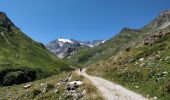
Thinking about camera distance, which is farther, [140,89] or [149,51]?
[149,51]

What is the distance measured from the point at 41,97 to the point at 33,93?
13.0 ft

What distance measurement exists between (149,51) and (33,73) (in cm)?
11214

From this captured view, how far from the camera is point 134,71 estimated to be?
2160 inches

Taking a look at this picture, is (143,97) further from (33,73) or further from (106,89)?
(33,73)

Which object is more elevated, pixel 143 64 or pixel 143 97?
pixel 143 64

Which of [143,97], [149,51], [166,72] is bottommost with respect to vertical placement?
[143,97]

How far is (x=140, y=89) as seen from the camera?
4434cm

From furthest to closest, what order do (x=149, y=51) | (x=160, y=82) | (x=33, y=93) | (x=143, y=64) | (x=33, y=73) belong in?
(x=33, y=73) → (x=149, y=51) → (x=143, y=64) → (x=33, y=93) → (x=160, y=82)

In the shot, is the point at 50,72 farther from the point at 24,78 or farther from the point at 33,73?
the point at 24,78

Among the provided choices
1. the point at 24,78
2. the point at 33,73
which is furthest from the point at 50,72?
the point at 24,78

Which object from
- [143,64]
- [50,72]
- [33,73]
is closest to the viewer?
[143,64]

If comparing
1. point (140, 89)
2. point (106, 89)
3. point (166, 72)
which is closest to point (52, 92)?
point (106, 89)

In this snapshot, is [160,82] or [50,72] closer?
[160,82]

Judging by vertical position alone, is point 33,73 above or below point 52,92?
above
